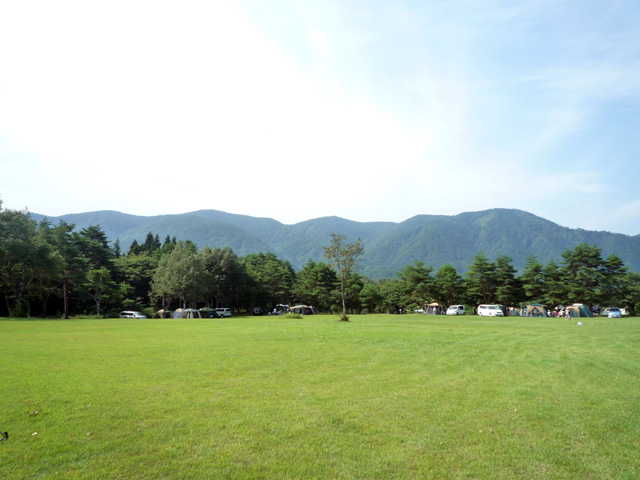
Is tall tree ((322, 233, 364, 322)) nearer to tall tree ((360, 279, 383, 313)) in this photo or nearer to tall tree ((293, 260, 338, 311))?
tall tree ((293, 260, 338, 311))

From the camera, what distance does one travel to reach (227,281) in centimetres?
6925

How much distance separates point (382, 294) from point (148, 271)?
49.0 meters

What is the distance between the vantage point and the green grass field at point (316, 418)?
16.2 ft

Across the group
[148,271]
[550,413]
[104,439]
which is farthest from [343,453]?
[148,271]

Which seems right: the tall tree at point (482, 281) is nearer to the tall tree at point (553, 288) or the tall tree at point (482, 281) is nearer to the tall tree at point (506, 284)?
the tall tree at point (506, 284)

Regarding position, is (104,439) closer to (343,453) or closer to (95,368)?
(343,453)

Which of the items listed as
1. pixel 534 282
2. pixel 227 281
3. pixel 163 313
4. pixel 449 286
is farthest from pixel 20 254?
pixel 534 282

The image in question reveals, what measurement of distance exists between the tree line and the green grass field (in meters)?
32.6

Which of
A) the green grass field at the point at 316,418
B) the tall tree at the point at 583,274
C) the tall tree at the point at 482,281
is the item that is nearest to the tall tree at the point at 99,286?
the green grass field at the point at 316,418

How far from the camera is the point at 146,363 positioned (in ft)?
37.8

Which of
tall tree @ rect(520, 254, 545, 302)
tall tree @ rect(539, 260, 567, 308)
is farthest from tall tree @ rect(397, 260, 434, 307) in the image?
tall tree @ rect(539, 260, 567, 308)

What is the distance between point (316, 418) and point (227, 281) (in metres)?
65.1

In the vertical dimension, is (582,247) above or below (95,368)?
above

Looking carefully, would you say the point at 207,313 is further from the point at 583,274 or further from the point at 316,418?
the point at 583,274
